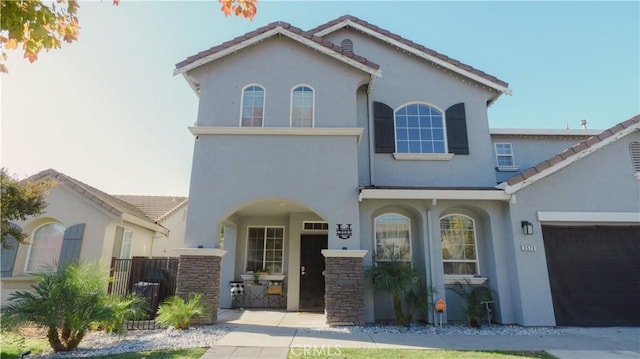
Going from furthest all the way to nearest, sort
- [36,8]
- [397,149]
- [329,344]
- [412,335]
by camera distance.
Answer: [397,149] < [412,335] < [329,344] < [36,8]

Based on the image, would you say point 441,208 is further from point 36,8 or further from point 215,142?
point 36,8

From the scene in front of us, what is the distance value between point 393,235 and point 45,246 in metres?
12.1

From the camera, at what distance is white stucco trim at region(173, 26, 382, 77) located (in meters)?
10.7

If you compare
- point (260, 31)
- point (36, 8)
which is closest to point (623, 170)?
point (260, 31)

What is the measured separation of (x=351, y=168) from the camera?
1009 cm

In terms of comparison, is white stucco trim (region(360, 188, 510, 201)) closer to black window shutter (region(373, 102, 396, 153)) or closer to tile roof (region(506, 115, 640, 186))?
tile roof (region(506, 115, 640, 186))

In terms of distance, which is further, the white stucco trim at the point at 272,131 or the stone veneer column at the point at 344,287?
the white stucco trim at the point at 272,131

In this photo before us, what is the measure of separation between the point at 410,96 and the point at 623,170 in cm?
671

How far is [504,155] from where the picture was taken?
567 inches

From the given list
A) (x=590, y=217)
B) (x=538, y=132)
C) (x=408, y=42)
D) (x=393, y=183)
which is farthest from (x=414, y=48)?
(x=590, y=217)

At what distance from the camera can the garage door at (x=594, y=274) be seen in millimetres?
9695

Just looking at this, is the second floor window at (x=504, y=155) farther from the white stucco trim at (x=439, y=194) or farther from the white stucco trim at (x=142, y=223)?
the white stucco trim at (x=142, y=223)

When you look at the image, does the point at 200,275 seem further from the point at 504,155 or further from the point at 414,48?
the point at 504,155

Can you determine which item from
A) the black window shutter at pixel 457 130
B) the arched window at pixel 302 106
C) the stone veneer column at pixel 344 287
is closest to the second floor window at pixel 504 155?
the black window shutter at pixel 457 130
